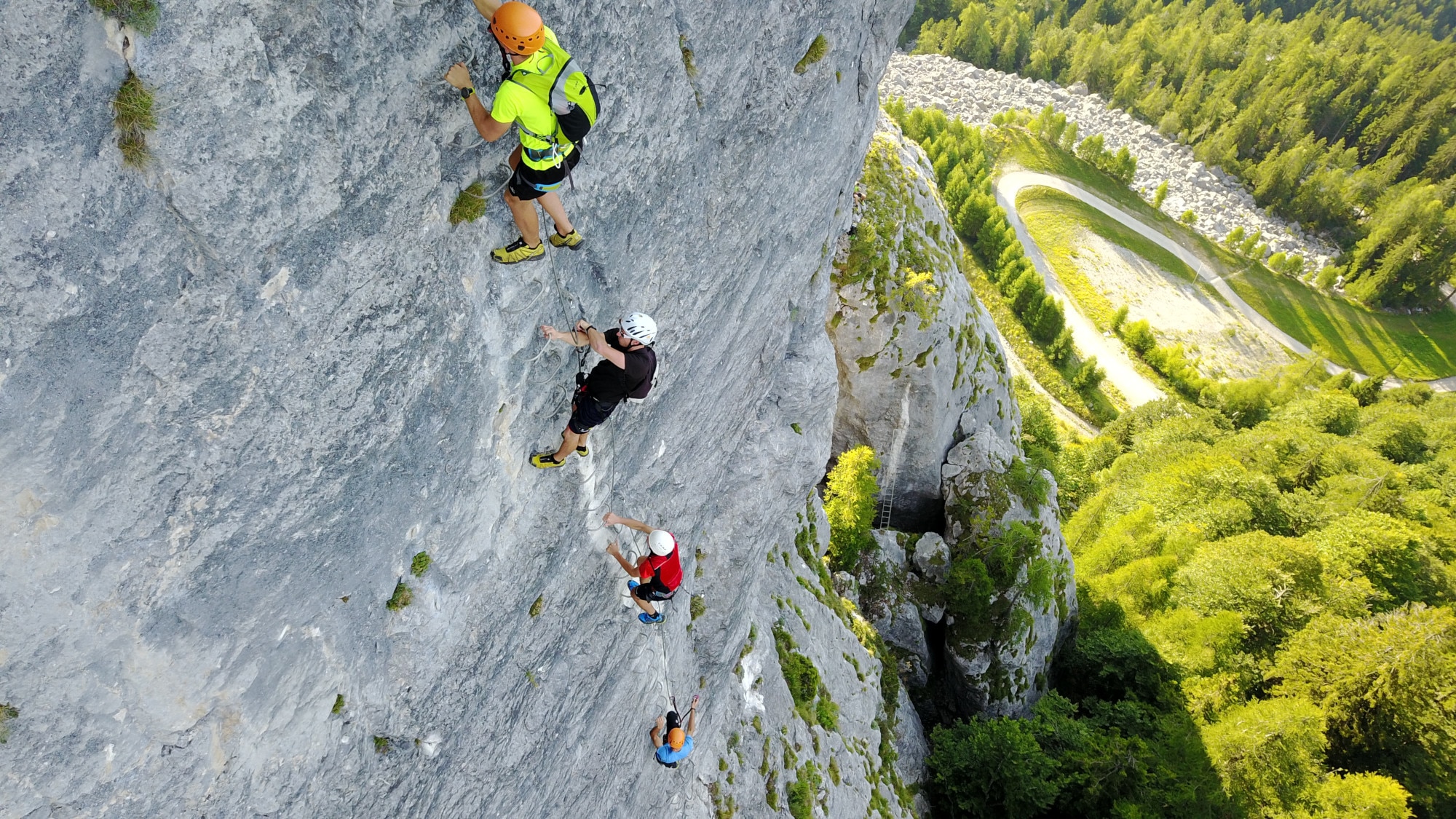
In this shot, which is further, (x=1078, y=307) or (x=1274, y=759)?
(x=1078, y=307)

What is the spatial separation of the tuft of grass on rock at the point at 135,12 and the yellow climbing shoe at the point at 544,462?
5.48m

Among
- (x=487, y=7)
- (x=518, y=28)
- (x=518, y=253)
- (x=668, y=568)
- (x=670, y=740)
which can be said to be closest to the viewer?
(x=518, y=28)

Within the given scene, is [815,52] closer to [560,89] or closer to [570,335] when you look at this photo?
[560,89]

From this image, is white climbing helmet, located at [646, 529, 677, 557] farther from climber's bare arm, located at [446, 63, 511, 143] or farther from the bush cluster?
the bush cluster

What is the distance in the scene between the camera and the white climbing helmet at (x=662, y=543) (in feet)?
35.6

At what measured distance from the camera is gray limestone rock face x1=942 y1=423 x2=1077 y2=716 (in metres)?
29.1

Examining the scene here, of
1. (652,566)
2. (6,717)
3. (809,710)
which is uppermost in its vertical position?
(6,717)

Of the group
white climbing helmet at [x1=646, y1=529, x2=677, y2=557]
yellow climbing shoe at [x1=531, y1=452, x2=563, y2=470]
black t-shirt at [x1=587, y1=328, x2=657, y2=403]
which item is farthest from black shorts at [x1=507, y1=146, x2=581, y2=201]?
white climbing helmet at [x1=646, y1=529, x2=677, y2=557]

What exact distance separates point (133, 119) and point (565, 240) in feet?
12.6

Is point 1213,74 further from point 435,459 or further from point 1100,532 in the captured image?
point 435,459

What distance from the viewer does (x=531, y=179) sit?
7008mm

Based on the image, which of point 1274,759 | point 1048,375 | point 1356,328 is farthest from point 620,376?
point 1356,328

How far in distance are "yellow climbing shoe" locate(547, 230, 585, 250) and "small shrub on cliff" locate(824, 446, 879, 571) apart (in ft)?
69.6

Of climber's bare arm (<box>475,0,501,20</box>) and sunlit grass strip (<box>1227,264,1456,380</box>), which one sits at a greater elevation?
climber's bare arm (<box>475,0,501,20</box>)
